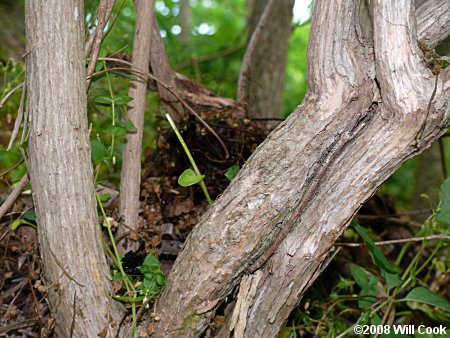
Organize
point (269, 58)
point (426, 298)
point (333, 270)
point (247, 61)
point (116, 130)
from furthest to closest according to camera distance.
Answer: point (269, 58) < point (247, 61) < point (333, 270) < point (426, 298) < point (116, 130)

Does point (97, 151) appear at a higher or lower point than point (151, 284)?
higher

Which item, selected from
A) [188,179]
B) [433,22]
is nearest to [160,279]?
[188,179]

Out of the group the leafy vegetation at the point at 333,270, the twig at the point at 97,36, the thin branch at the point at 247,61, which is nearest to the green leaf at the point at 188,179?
the leafy vegetation at the point at 333,270

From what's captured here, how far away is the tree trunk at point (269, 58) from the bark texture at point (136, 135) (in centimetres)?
84

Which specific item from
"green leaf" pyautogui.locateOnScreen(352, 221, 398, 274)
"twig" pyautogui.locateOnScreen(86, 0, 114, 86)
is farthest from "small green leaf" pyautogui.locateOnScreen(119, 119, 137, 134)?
"green leaf" pyautogui.locateOnScreen(352, 221, 398, 274)

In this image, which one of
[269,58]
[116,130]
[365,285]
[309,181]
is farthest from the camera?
[269,58]

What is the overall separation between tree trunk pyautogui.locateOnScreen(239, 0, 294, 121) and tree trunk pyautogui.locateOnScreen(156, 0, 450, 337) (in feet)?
3.94

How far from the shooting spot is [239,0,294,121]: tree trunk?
263 centimetres

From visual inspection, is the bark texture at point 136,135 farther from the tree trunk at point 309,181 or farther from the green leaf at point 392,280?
the green leaf at point 392,280

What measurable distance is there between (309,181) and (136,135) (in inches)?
26.3

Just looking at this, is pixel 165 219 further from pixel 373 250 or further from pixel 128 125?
pixel 373 250

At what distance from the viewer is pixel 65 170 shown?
4.50ft

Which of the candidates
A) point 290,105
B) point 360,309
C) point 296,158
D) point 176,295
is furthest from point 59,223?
point 290,105

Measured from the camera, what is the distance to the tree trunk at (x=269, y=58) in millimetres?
2631
